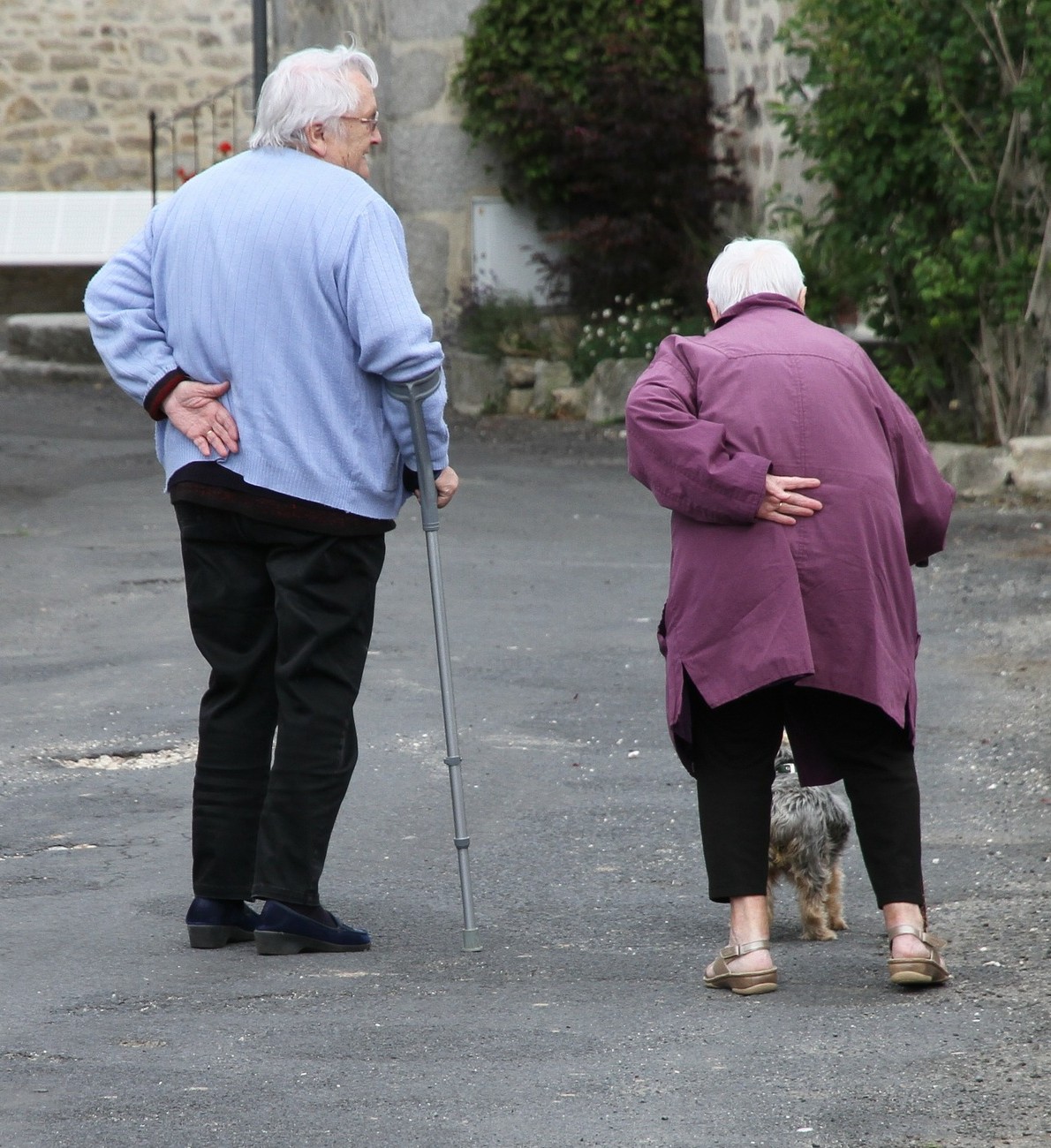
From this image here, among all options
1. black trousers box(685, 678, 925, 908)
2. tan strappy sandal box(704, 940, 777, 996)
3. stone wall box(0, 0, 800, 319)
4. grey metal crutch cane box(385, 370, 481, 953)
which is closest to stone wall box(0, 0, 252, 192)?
stone wall box(0, 0, 800, 319)

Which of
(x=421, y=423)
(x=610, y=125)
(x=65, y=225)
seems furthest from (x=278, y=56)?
(x=421, y=423)

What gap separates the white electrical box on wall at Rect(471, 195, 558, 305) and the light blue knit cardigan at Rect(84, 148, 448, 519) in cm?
1141

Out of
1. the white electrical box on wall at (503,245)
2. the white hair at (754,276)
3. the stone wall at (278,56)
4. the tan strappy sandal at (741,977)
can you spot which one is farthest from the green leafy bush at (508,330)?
the tan strappy sandal at (741,977)

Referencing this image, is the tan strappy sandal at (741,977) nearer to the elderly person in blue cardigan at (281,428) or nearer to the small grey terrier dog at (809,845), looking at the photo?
the small grey terrier dog at (809,845)

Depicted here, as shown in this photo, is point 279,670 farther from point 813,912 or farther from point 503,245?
point 503,245

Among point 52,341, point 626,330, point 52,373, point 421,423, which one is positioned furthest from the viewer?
point 52,341

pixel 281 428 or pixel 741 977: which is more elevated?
pixel 281 428

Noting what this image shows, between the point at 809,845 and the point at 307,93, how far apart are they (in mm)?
1956

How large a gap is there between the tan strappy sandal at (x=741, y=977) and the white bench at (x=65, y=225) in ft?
57.6

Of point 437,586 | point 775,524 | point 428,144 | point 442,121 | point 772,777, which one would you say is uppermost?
point 442,121

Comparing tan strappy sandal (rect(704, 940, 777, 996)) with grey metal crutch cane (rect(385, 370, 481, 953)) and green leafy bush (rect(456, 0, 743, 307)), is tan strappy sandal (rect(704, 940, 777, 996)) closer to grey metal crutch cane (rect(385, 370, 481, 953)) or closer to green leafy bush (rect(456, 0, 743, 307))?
grey metal crutch cane (rect(385, 370, 481, 953))

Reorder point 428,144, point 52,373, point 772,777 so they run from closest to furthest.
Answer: point 772,777 → point 428,144 → point 52,373

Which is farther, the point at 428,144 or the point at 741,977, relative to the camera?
the point at 428,144

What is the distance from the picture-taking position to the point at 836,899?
4.30 metres
